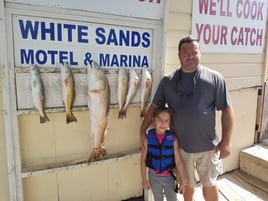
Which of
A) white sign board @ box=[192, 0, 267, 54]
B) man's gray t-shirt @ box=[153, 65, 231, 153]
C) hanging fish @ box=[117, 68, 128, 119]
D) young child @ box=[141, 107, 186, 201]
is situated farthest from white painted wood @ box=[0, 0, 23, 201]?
white sign board @ box=[192, 0, 267, 54]

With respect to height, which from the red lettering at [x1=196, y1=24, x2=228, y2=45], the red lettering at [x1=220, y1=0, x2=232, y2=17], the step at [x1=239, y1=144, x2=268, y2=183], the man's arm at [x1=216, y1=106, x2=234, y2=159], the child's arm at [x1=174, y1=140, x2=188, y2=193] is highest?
the red lettering at [x1=220, y1=0, x2=232, y2=17]

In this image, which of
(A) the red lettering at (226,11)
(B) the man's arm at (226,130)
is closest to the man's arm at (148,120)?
(B) the man's arm at (226,130)

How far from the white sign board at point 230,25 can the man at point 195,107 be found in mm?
735

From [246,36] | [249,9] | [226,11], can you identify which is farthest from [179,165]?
[249,9]

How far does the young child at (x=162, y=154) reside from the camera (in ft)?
6.54

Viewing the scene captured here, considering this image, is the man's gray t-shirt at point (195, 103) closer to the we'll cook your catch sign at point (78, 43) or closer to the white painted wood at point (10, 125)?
the we'll cook your catch sign at point (78, 43)

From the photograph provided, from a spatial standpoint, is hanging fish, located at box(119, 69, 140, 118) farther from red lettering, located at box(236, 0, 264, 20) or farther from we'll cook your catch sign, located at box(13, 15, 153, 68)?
red lettering, located at box(236, 0, 264, 20)

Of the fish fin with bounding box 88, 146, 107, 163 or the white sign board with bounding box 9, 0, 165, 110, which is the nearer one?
the white sign board with bounding box 9, 0, 165, 110

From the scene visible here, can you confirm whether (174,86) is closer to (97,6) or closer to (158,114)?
(158,114)

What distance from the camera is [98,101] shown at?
1942 mm

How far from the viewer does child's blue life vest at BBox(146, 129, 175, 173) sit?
201 centimetres

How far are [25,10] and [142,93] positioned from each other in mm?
1006

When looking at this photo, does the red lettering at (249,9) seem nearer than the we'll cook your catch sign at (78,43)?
No

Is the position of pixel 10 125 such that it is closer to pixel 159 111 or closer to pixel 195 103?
pixel 159 111
